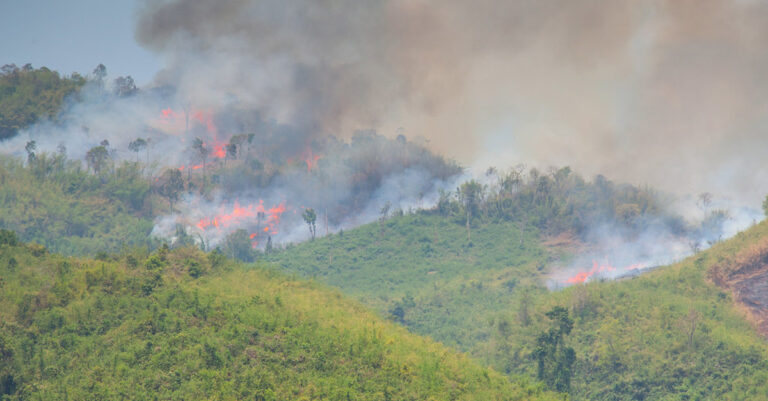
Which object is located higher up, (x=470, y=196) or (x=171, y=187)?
(x=171, y=187)

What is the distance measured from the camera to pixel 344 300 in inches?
2414

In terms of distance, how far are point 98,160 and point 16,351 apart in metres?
94.9

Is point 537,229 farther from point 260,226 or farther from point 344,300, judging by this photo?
point 344,300

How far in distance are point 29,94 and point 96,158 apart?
63.9ft

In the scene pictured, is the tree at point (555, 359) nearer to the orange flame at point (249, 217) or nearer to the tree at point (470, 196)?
the tree at point (470, 196)

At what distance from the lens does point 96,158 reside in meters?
134

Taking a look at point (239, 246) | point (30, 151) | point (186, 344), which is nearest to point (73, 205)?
point (30, 151)

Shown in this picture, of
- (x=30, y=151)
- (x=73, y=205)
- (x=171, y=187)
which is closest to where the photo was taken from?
(x=73, y=205)

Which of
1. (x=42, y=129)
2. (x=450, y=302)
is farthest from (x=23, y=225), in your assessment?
(x=450, y=302)

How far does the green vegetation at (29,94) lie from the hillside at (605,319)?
4998 cm

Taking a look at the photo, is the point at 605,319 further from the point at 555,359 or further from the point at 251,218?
the point at 251,218

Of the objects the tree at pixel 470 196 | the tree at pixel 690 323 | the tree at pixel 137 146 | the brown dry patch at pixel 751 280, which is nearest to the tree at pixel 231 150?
the tree at pixel 137 146

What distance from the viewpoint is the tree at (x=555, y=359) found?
2835 inches

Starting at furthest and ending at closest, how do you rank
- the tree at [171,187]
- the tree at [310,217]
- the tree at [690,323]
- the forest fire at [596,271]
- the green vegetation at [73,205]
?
the tree at [310,217]
the tree at [171,187]
the forest fire at [596,271]
the green vegetation at [73,205]
the tree at [690,323]
